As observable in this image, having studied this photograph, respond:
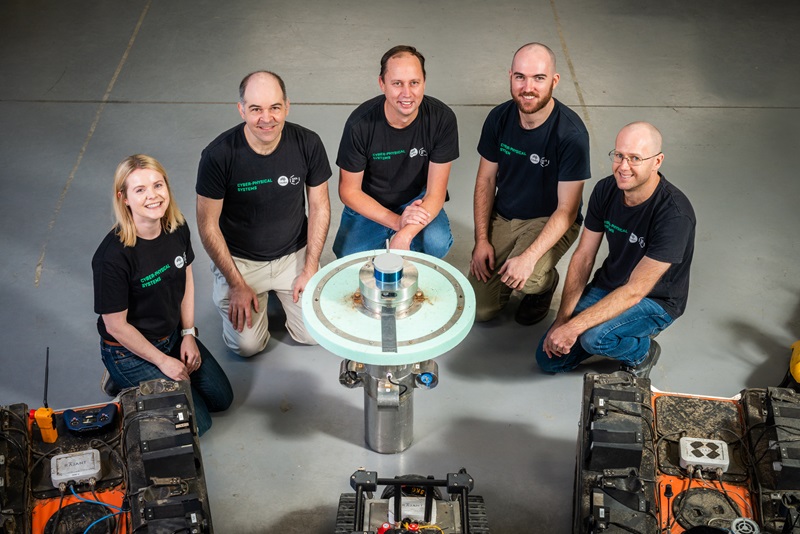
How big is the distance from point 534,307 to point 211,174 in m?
1.49

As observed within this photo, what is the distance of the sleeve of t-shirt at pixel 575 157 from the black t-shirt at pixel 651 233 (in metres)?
0.18

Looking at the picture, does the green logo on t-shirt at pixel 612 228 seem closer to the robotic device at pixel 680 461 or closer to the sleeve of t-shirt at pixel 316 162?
the robotic device at pixel 680 461

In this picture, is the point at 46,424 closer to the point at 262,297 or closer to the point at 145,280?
the point at 145,280

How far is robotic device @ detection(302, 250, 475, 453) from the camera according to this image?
2.70 metres

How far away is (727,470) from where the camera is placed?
8.91ft

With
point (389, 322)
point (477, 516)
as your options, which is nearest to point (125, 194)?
point (389, 322)

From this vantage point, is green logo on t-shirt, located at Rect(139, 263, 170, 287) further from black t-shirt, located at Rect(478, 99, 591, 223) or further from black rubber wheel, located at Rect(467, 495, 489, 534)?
black t-shirt, located at Rect(478, 99, 591, 223)

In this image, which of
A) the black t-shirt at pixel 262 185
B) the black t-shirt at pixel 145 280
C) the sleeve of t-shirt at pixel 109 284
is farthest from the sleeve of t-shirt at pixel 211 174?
the sleeve of t-shirt at pixel 109 284

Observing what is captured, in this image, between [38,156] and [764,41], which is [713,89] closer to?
[764,41]

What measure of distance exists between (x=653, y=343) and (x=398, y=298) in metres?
1.27

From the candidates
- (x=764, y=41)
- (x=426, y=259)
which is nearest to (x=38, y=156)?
(x=426, y=259)

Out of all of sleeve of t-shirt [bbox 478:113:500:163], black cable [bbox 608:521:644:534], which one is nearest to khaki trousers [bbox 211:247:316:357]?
sleeve of t-shirt [bbox 478:113:500:163]

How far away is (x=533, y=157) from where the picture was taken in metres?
3.57

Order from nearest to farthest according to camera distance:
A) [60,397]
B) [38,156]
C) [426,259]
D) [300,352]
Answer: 1. [426,259]
2. [60,397]
3. [300,352]
4. [38,156]
